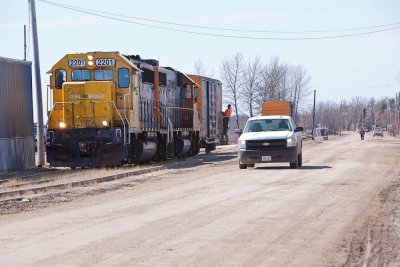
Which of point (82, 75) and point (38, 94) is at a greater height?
point (82, 75)

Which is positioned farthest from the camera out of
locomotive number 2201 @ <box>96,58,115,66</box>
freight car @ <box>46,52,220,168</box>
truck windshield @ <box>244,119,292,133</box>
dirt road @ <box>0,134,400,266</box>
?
locomotive number 2201 @ <box>96,58,115,66</box>

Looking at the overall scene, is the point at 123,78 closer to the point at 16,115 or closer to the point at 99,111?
the point at 99,111

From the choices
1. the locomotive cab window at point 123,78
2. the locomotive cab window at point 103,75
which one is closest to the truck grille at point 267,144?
the locomotive cab window at point 123,78

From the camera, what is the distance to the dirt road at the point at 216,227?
25.4ft

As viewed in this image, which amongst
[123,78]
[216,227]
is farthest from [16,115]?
[216,227]

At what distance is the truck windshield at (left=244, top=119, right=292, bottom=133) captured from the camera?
24000 millimetres

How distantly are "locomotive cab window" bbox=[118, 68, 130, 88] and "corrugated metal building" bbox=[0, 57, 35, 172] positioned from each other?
4537 mm

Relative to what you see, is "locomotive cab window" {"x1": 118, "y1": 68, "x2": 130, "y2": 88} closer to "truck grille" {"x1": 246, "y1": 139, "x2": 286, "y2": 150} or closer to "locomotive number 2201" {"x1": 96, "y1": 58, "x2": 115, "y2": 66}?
"locomotive number 2201" {"x1": 96, "y1": 58, "x2": 115, "y2": 66}

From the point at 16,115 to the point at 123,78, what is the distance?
5.06 metres

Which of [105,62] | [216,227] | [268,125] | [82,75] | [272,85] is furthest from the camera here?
[272,85]

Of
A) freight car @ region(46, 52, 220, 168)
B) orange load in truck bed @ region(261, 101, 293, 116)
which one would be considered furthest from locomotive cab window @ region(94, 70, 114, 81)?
orange load in truck bed @ region(261, 101, 293, 116)

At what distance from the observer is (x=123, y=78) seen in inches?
1013

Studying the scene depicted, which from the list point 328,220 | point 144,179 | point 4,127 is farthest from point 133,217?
point 4,127

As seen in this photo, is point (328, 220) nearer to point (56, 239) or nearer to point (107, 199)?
point (56, 239)
